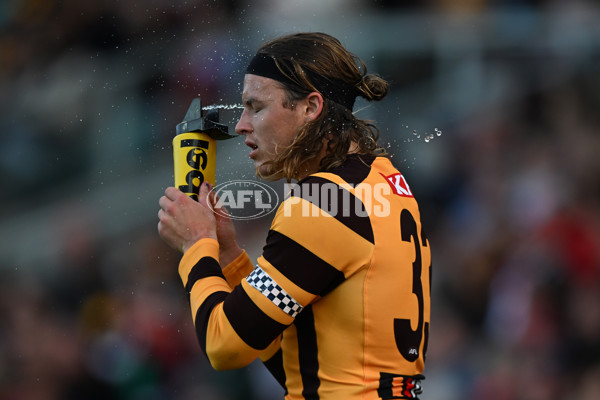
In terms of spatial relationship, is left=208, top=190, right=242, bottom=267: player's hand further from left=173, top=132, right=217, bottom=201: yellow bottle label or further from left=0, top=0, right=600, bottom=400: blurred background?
left=0, top=0, right=600, bottom=400: blurred background

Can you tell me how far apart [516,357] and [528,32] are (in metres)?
3.07

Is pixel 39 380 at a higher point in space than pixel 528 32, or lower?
lower

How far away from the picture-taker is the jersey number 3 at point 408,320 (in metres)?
2.58

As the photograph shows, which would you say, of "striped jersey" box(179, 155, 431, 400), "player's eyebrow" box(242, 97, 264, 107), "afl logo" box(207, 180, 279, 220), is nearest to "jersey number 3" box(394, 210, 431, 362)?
"striped jersey" box(179, 155, 431, 400)

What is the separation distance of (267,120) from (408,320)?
2.72ft

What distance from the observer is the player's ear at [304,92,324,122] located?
285 cm

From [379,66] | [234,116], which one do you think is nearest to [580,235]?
[379,66]

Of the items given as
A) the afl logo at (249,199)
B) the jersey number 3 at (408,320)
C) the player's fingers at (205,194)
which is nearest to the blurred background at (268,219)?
the afl logo at (249,199)

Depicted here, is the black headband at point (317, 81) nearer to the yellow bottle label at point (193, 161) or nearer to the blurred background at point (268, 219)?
the yellow bottle label at point (193, 161)

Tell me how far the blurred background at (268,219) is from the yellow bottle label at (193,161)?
3.05m

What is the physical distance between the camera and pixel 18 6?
946 cm

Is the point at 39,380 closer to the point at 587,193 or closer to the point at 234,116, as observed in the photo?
the point at 234,116

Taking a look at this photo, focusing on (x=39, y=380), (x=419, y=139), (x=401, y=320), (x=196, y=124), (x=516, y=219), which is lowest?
(x=39, y=380)

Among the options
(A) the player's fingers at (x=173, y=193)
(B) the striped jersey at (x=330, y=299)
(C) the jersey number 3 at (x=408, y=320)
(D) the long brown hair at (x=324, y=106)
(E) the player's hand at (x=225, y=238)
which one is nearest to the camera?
(B) the striped jersey at (x=330, y=299)
